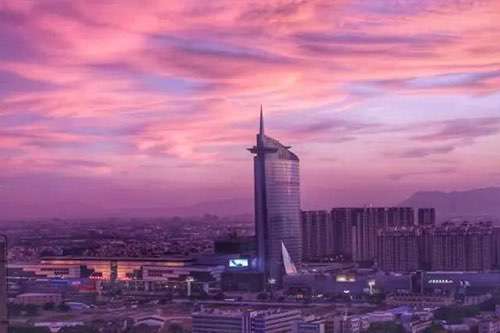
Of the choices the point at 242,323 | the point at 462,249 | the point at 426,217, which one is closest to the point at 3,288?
the point at 242,323

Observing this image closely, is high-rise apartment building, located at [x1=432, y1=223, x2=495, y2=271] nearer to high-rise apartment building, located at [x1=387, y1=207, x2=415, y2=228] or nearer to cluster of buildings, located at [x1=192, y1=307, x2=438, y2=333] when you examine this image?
high-rise apartment building, located at [x1=387, y1=207, x2=415, y2=228]

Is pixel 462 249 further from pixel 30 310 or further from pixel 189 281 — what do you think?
pixel 30 310

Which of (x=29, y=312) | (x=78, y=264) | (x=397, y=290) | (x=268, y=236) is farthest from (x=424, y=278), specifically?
(x=29, y=312)

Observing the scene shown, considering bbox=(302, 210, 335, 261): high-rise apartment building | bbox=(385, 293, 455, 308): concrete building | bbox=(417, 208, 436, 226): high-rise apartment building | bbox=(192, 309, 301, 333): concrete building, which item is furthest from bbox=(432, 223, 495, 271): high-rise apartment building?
bbox=(192, 309, 301, 333): concrete building

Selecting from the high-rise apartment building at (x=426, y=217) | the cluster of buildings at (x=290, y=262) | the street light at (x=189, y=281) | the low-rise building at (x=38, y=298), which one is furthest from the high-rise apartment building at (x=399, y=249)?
the low-rise building at (x=38, y=298)

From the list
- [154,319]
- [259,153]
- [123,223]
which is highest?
[259,153]

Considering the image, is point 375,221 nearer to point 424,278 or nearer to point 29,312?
point 424,278
